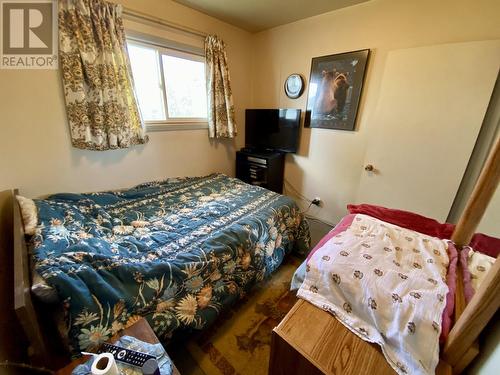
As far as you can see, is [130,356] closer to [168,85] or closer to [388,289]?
[388,289]

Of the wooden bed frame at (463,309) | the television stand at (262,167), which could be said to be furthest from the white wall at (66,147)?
the wooden bed frame at (463,309)

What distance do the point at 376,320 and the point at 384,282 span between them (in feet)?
0.44

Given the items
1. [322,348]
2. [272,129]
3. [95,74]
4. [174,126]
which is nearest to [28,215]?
[95,74]

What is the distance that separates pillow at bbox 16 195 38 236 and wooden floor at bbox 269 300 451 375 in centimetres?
142

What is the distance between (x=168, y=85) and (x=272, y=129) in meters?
1.40

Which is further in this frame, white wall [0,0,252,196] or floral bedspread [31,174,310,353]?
white wall [0,0,252,196]

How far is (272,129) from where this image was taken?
2.89m

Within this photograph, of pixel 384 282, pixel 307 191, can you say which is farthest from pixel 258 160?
pixel 384 282

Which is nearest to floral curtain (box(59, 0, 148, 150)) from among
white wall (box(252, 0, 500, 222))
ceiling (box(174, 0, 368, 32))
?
ceiling (box(174, 0, 368, 32))

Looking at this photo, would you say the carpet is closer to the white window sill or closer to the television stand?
the television stand

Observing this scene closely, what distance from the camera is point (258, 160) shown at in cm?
285

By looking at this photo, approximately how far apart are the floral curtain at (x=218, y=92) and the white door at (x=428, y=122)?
5.57ft

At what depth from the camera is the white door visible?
157cm

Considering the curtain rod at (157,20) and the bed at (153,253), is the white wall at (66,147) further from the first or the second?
the bed at (153,253)
